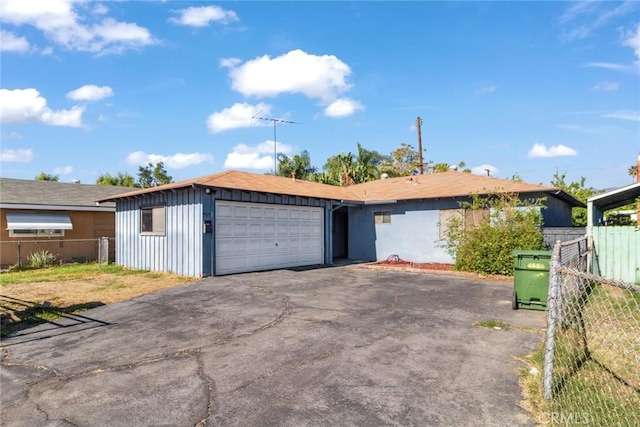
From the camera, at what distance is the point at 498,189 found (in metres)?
13.8

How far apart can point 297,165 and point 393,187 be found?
14373 mm

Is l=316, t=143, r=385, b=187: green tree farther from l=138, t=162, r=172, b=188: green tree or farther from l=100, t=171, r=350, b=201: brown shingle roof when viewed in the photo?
l=138, t=162, r=172, b=188: green tree

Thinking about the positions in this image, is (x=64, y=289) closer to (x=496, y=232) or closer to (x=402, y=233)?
(x=402, y=233)

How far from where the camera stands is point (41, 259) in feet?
50.8

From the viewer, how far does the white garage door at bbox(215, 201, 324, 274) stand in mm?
12633

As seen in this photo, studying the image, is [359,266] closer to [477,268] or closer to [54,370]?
[477,268]

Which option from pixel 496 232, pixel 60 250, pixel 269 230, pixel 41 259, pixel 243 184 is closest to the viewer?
pixel 496 232

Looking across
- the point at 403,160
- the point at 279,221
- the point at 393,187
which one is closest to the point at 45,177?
the point at 403,160

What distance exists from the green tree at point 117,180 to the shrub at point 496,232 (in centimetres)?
4189

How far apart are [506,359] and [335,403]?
8.44 feet

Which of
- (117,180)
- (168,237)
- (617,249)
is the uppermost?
(117,180)

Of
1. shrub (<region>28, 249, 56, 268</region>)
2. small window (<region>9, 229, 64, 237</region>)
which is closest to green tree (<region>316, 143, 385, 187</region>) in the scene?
small window (<region>9, 229, 64, 237</region>)

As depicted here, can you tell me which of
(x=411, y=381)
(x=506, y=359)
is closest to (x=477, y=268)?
(x=506, y=359)

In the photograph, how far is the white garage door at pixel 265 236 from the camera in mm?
12633
